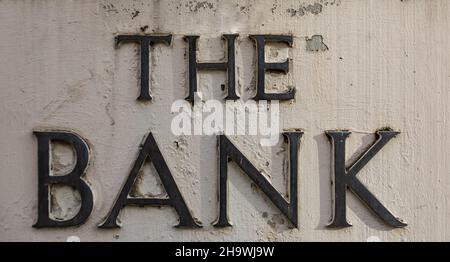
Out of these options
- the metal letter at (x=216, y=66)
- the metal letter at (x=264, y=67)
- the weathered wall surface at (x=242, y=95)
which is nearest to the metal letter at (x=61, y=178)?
the weathered wall surface at (x=242, y=95)

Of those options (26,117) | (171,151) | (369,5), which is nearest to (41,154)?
(26,117)

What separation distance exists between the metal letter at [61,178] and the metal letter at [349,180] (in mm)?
1049

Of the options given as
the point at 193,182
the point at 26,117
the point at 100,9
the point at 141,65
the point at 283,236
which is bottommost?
the point at 283,236

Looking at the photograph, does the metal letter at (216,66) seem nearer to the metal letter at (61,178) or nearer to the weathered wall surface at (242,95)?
the weathered wall surface at (242,95)

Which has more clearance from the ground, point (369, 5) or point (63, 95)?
point (369, 5)

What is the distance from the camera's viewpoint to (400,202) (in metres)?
3.00

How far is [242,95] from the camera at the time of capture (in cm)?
299

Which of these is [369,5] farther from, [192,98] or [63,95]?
[63,95]

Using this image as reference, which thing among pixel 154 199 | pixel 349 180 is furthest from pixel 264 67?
pixel 154 199

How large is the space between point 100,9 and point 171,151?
69 centimetres

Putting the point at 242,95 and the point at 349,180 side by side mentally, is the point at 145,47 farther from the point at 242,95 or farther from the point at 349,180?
the point at 349,180

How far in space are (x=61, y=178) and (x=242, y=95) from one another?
85 cm

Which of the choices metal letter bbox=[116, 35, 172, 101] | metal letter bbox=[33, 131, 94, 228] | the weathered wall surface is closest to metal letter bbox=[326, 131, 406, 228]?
the weathered wall surface

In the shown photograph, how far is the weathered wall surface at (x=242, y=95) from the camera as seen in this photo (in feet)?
9.76
